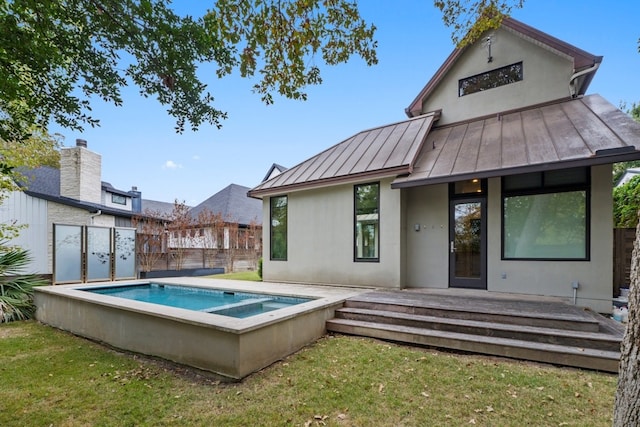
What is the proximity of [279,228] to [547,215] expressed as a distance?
7.53m

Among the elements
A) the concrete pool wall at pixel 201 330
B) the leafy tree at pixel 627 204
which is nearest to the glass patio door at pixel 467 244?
the concrete pool wall at pixel 201 330

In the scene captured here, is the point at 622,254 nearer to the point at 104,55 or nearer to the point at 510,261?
the point at 510,261

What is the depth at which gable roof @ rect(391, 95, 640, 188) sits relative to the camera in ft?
18.9

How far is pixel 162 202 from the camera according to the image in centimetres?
3191

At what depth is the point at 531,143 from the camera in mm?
6852

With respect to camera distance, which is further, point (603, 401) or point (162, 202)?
point (162, 202)

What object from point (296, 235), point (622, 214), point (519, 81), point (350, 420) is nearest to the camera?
point (350, 420)

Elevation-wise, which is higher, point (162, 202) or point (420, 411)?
point (162, 202)

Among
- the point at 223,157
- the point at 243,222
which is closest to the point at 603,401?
the point at 243,222

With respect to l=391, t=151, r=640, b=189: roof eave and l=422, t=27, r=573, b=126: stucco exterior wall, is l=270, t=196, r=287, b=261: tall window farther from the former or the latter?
l=422, t=27, r=573, b=126: stucco exterior wall

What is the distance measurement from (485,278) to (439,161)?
3057 millimetres

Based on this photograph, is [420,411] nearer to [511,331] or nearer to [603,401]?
[603,401]

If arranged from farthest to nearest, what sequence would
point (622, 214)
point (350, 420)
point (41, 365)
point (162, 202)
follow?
1. point (162, 202)
2. point (622, 214)
3. point (41, 365)
4. point (350, 420)

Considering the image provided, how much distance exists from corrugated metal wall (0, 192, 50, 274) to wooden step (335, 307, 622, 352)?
13.7m
